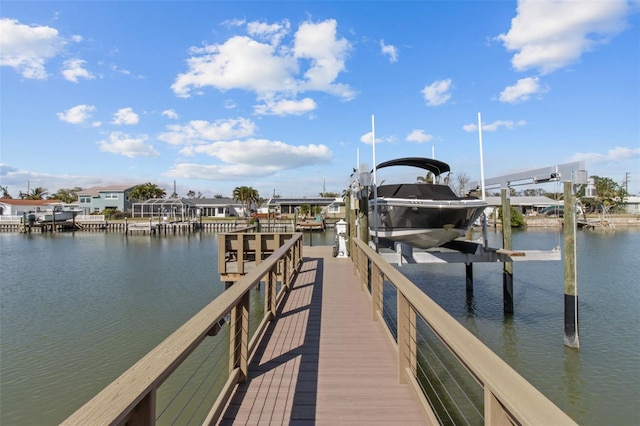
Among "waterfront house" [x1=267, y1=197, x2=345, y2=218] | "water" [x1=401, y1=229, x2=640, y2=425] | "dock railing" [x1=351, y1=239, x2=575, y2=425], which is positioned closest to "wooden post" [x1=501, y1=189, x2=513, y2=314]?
"water" [x1=401, y1=229, x2=640, y2=425]

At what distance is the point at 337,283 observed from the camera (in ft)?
24.7

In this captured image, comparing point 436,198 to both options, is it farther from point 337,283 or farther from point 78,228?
point 78,228

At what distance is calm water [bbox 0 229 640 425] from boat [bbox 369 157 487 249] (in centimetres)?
218

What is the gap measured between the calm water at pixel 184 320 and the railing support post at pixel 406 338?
11.3 feet

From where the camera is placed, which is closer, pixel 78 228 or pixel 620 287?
pixel 620 287

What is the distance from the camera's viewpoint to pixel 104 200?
2263 inches

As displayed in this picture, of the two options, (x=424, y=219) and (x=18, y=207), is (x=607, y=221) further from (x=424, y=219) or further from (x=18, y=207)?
(x=18, y=207)

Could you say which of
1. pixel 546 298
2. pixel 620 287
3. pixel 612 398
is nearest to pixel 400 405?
pixel 612 398

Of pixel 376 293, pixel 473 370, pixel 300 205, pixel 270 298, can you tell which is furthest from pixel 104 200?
pixel 473 370

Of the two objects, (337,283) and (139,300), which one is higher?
(337,283)

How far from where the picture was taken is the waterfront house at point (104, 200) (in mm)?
57125

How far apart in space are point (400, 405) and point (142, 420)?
2008 mm

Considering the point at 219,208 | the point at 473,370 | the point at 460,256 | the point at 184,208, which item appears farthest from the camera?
the point at 219,208

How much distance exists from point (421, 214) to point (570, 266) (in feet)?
10.0
